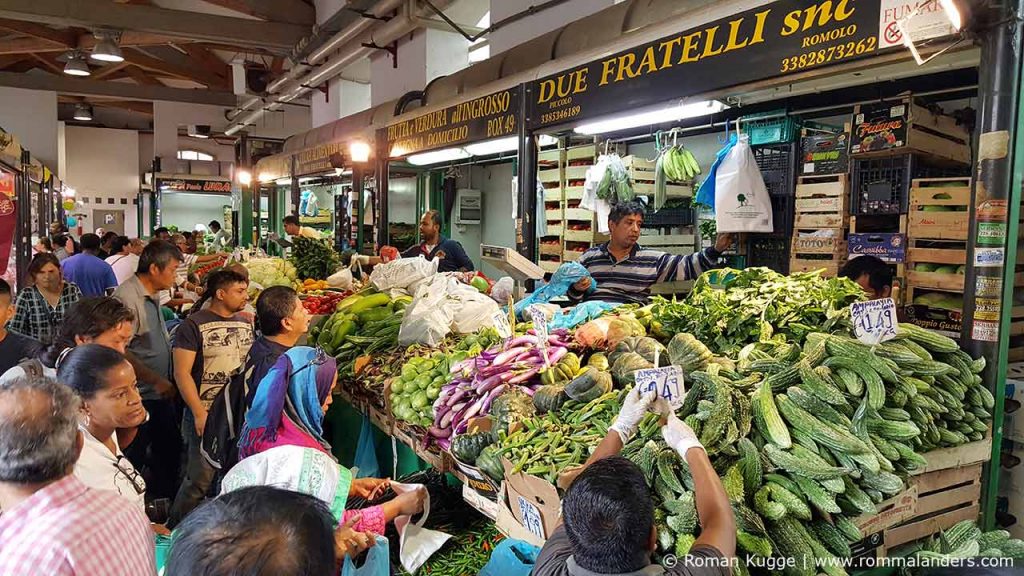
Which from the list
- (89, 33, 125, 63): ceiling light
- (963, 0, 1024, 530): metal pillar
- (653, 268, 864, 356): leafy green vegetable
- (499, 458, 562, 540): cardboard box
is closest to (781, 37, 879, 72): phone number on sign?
(963, 0, 1024, 530): metal pillar

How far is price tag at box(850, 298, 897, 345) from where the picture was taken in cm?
277

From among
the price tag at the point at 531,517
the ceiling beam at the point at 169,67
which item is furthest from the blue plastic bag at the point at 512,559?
the ceiling beam at the point at 169,67

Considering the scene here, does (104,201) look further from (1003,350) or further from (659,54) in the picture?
(1003,350)

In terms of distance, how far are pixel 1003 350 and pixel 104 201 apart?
2703cm

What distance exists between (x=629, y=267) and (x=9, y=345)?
13.5 ft

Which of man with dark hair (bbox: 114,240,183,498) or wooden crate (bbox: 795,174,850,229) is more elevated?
wooden crate (bbox: 795,174,850,229)

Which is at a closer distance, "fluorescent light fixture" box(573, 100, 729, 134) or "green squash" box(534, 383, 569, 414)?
"green squash" box(534, 383, 569, 414)

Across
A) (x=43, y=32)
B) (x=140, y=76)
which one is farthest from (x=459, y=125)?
(x=140, y=76)

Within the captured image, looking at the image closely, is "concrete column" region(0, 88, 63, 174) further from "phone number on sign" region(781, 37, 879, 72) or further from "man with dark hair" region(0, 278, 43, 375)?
"phone number on sign" region(781, 37, 879, 72)

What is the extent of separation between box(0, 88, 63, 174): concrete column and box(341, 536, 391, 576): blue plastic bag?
1826cm

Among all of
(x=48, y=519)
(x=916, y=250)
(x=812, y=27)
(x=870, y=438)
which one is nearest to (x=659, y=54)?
(x=812, y=27)

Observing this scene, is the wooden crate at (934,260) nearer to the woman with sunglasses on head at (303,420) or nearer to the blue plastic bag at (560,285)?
the blue plastic bag at (560,285)

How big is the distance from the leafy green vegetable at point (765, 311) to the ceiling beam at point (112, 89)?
1966 centimetres

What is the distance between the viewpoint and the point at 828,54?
341cm
